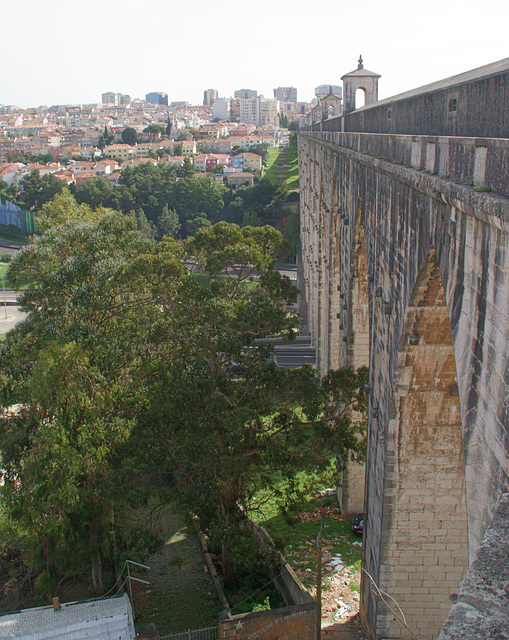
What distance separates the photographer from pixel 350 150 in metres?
12.4

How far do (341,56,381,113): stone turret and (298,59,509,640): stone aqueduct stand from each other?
21.3 ft

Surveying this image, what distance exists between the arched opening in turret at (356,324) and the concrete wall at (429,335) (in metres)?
0.10

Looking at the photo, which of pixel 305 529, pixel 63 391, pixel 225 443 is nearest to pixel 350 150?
pixel 225 443

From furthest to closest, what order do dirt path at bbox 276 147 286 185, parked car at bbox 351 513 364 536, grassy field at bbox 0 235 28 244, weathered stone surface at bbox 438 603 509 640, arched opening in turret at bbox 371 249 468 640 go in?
dirt path at bbox 276 147 286 185 < grassy field at bbox 0 235 28 244 < parked car at bbox 351 513 364 536 < arched opening in turret at bbox 371 249 468 640 < weathered stone surface at bbox 438 603 509 640

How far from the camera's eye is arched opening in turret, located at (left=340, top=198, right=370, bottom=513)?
13.4 meters

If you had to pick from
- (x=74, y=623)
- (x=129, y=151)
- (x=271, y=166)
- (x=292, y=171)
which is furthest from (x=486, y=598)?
(x=129, y=151)

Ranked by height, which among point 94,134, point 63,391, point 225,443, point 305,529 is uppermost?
point 94,134

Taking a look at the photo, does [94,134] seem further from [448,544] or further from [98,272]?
[448,544]

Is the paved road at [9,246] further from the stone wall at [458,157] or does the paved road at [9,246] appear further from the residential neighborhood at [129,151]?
the stone wall at [458,157]

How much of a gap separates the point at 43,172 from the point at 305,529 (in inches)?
3035

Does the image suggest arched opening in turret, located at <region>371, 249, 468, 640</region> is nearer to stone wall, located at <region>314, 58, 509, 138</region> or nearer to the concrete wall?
the concrete wall

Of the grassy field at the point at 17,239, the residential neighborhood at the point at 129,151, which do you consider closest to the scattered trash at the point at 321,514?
the grassy field at the point at 17,239

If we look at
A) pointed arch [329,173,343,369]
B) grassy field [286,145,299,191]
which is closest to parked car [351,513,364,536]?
pointed arch [329,173,343,369]

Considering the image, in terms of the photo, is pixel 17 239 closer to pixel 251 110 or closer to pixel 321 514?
pixel 321 514
